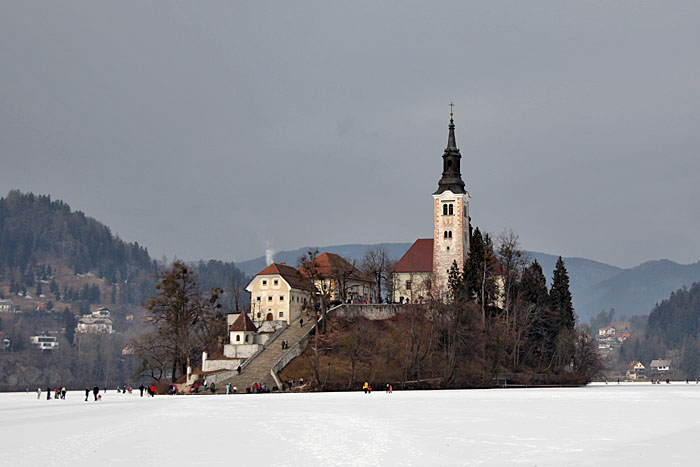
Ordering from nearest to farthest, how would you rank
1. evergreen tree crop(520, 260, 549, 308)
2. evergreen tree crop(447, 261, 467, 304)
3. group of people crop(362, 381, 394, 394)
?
group of people crop(362, 381, 394, 394) → evergreen tree crop(447, 261, 467, 304) → evergreen tree crop(520, 260, 549, 308)

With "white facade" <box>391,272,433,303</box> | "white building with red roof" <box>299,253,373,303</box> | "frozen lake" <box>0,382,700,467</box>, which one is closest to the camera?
"frozen lake" <box>0,382,700,467</box>

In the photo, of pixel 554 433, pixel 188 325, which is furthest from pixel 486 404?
pixel 188 325

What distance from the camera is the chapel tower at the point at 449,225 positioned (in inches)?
4136

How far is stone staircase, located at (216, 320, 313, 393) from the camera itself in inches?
3039

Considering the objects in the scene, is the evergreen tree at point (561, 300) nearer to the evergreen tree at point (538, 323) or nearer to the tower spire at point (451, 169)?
the evergreen tree at point (538, 323)

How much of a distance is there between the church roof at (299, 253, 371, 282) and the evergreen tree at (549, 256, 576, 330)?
24417 mm

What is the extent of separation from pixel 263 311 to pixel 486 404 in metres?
49.1

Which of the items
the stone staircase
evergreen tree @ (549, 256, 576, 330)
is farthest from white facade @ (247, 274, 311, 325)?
evergreen tree @ (549, 256, 576, 330)

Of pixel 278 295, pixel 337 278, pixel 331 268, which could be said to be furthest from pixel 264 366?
pixel 331 268

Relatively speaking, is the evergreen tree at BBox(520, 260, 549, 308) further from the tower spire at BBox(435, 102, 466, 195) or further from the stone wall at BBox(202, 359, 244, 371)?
the stone wall at BBox(202, 359, 244, 371)

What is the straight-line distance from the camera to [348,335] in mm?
88250

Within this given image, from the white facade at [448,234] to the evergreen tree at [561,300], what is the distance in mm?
11307

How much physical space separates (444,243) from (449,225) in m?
2.36

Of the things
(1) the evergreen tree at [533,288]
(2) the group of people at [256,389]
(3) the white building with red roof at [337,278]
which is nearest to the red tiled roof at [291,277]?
(3) the white building with red roof at [337,278]
